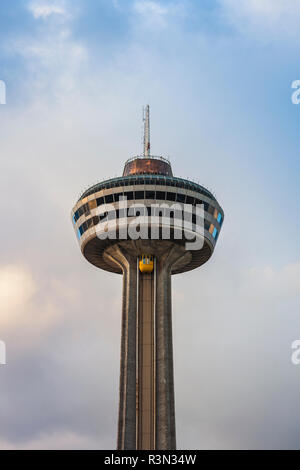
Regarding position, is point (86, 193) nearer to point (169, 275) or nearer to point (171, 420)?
point (169, 275)

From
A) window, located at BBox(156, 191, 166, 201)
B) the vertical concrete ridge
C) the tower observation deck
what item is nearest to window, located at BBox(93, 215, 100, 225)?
the tower observation deck

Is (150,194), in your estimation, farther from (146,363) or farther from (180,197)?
(146,363)

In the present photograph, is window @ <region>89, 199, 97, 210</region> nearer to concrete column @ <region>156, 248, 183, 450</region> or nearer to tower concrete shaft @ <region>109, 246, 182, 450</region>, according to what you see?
tower concrete shaft @ <region>109, 246, 182, 450</region>

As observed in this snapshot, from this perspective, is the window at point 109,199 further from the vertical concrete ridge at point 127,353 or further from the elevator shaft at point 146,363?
the elevator shaft at point 146,363

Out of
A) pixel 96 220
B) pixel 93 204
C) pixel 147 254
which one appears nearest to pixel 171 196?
pixel 147 254

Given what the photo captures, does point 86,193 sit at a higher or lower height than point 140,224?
higher

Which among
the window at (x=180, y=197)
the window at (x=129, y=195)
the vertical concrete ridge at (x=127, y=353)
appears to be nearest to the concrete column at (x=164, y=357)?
the vertical concrete ridge at (x=127, y=353)

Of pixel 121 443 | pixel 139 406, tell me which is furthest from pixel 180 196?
pixel 121 443
